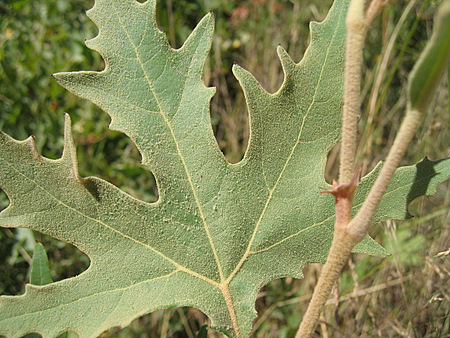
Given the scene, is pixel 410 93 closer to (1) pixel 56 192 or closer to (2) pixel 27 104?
(1) pixel 56 192

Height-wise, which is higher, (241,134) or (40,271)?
(40,271)

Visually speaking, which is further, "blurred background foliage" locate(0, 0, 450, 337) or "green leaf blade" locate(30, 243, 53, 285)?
"blurred background foliage" locate(0, 0, 450, 337)

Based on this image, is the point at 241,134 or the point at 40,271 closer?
the point at 40,271

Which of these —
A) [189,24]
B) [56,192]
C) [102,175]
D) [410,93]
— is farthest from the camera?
[189,24]

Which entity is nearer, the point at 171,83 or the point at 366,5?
the point at 366,5

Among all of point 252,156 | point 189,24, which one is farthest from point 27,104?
→ point 252,156

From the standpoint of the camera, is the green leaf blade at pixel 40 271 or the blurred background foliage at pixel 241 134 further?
the blurred background foliage at pixel 241 134

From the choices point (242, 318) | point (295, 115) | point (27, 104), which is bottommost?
point (242, 318)

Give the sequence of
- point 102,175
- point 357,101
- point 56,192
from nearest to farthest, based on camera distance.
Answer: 1. point 357,101
2. point 56,192
3. point 102,175
